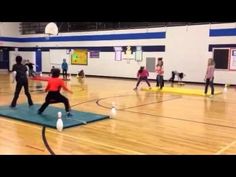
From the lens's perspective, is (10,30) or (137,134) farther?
(10,30)

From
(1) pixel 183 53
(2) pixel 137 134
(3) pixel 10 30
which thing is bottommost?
(2) pixel 137 134

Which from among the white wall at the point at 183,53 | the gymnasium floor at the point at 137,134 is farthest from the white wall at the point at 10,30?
the gymnasium floor at the point at 137,134

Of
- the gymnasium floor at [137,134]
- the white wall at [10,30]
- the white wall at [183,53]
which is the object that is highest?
the white wall at [10,30]

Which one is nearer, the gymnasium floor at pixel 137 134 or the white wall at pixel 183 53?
the gymnasium floor at pixel 137 134

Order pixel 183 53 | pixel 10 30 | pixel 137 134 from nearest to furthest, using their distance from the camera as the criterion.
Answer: pixel 137 134 < pixel 183 53 < pixel 10 30

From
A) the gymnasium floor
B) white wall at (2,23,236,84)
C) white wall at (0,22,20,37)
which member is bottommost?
the gymnasium floor

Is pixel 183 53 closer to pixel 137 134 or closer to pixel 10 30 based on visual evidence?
pixel 137 134

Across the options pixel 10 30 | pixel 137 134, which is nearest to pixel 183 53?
pixel 137 134

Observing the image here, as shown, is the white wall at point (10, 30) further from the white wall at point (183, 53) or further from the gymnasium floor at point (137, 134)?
the gymnasium floor at point (137, 134)

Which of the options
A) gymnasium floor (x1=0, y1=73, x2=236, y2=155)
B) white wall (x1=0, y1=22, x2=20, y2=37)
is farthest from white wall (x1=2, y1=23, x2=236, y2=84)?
white wall (x1=0, y1=22, x2=20, y2=37)

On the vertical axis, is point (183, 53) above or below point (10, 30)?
below

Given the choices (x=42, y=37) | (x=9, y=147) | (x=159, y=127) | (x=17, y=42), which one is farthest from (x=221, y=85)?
(x=17, y=42)

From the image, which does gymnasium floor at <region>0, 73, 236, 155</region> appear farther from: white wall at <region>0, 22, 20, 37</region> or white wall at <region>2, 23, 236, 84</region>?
white wall at <region>0, 22, 20, 37</region>
